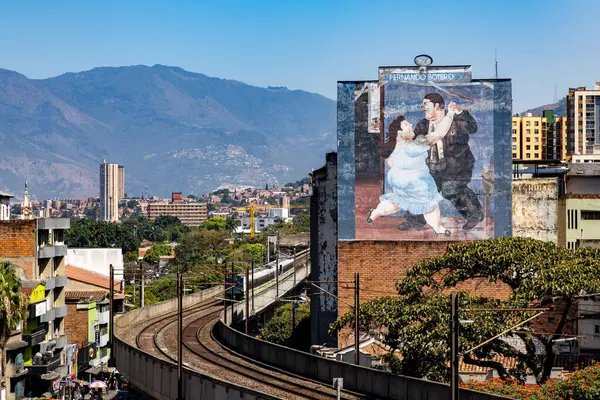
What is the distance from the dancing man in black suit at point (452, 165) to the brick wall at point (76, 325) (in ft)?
109

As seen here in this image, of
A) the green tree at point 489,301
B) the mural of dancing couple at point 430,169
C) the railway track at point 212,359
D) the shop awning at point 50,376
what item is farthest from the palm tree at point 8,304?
the mural of dancing couple at point 430,169

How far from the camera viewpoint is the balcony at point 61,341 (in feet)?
254

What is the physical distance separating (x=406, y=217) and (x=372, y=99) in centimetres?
703

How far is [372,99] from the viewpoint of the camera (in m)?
64.4

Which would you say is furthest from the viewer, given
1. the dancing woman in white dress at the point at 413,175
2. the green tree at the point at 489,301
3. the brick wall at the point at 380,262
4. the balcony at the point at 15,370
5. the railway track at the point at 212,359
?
the balcony at the point at 15,370

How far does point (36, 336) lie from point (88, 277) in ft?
95.4

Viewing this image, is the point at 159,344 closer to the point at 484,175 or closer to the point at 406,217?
the point at 406,217

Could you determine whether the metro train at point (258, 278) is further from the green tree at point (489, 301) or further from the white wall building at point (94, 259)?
the green tree at point (489, 301)

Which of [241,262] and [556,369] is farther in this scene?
[241,262]

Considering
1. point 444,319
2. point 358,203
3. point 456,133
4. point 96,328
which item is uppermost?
point 456,133

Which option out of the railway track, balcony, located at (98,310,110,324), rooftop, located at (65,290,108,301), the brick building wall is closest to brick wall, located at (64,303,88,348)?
rooftop, located at (65,290,108,301)

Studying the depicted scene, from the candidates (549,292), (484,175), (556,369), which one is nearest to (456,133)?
(484,175)

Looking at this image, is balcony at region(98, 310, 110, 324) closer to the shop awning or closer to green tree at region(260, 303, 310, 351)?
green tree at region(260, 303, 310, 351)

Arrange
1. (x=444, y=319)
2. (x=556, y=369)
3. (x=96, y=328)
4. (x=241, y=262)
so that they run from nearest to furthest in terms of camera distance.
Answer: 1. (x=444, y=319)
2. (x=556, y=369)
3. (x=96, y=328)
4. (x=241, y=262)
